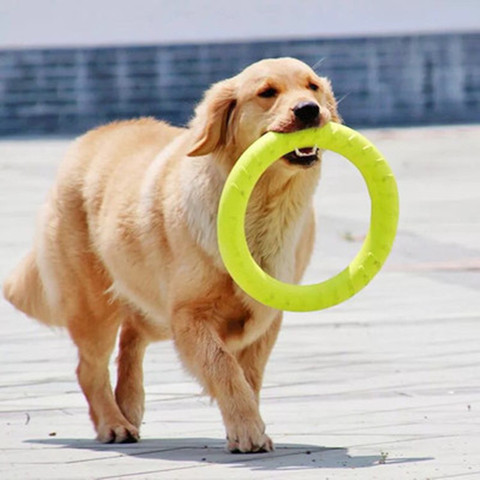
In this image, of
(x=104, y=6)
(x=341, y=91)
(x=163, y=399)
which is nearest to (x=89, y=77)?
(x=104, y=6)

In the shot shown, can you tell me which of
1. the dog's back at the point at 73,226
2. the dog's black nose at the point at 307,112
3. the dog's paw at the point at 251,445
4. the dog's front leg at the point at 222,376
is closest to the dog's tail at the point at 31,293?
the dog's back at the point at 73,226

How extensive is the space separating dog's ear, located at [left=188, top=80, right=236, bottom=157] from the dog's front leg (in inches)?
26.8

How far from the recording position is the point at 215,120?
6.63 metres

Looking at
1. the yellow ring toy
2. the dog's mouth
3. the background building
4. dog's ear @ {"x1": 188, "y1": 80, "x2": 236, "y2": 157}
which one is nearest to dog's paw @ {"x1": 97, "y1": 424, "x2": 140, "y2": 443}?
the yellow ring toy

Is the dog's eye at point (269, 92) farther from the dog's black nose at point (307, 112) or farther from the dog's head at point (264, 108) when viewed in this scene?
the dog's black nose at point (307, 112)

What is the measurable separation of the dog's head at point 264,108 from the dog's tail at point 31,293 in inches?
56.8

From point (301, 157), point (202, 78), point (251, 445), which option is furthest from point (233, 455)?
point (202, 78)

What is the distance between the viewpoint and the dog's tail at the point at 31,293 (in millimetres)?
7750

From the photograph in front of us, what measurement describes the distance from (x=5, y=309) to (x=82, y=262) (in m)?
3.75

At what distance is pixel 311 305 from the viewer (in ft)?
21.4

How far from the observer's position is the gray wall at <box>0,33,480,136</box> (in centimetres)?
2784

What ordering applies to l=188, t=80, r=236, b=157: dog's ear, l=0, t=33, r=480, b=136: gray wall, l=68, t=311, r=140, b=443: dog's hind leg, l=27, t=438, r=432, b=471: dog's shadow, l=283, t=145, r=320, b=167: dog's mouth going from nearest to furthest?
l=27, t=438, r=432, b=471: dog's shadow
l=283, t=145, r=320, b=167: dog's mouth
l=188, t=80, r=236, b=157: dog's ear
l=68, t=311, r=140, b=443: dog's hind leg
l=0, t=33, r=480, b=136: gray wall

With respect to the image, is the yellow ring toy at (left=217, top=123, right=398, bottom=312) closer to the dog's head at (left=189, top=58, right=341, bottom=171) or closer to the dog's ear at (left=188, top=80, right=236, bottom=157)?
the dog's head at (left=189, top=58, right=341, bottom=171)

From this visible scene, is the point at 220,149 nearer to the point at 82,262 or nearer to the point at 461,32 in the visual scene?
the point at 82,262
